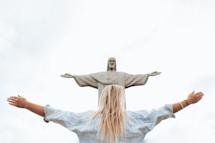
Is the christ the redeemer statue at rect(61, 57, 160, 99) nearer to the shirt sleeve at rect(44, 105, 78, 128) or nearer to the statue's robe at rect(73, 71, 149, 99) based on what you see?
the statue's robe at rect(73, 71, 149, 99)

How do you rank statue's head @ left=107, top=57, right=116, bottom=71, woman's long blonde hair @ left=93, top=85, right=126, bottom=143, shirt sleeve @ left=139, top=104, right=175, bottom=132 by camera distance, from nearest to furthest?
woman's long blonde hair @ left=93, top=85, right=126, bottom=143, shirt sleeve @ left=139, top=104, right=175, bottom=132, statue's head @ left=107, top=57, right=116, bottom=71

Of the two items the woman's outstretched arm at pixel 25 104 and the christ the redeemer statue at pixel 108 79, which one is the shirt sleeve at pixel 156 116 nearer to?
the woman's outstretched arm at pixel 25 104

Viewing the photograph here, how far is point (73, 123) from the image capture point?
436 cm

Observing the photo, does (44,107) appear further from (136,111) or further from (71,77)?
(71,77)

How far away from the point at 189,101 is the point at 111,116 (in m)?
0.81

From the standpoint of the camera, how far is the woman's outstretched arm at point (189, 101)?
4.34m

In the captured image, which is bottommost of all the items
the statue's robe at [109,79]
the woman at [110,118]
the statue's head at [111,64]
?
the woman at [110,118]

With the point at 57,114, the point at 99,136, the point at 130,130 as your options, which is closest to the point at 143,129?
the point at 130,130

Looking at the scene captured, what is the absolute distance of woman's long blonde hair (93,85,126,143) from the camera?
164 inches

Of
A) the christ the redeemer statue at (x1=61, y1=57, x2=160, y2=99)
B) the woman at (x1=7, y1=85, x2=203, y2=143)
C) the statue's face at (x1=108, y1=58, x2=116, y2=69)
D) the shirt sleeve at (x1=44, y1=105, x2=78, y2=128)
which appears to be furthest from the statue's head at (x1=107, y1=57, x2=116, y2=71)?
the shirt sleeve at (x1=44, y1=105, x2=78, y2=128)

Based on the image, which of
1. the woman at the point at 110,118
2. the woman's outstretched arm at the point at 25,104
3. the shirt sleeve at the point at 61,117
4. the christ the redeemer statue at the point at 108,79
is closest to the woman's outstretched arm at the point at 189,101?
the woman at the point at 110,118

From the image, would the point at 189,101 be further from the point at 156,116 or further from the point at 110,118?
the point at 110,118

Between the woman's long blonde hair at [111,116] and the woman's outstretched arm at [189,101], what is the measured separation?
0.52 meters

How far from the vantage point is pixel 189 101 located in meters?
4.39
